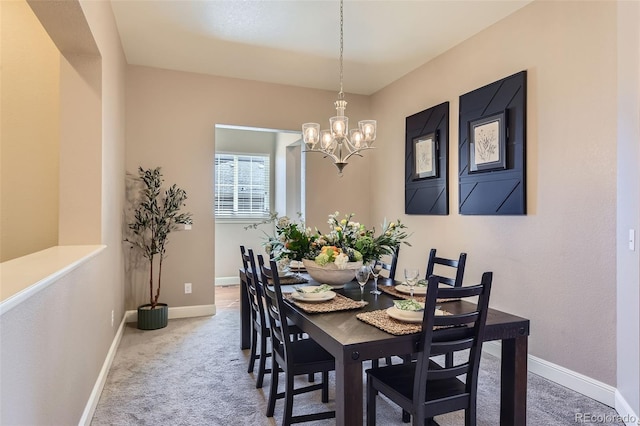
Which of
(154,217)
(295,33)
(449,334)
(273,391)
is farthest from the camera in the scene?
(154,217)

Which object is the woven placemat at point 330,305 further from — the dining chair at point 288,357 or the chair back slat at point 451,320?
the chair back slat at point 451,320

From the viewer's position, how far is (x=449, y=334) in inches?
66.9

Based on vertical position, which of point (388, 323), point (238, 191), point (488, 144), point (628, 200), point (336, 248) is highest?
point (488, 144)

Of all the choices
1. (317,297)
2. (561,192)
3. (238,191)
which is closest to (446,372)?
(317,297)

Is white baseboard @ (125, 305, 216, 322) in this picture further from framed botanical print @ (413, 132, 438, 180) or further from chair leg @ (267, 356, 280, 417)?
framed botanical print @ (413, 132, 438, 180)

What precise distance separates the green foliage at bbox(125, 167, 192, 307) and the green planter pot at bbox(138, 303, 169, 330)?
152mm

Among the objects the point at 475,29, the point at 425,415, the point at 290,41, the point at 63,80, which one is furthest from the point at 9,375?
the point at 475,29

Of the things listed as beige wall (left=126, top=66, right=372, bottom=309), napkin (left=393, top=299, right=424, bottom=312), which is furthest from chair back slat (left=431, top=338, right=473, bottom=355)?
beige wall (left=126, top=66, right=372, bottom=309)

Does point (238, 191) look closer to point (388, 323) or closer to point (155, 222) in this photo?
point (155, 222)

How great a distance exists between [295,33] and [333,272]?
7.75 feet

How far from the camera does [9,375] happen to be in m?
1.19

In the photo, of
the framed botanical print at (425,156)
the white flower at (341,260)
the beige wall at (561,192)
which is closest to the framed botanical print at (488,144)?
the beige wall at (561,192)

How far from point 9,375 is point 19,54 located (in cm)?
279

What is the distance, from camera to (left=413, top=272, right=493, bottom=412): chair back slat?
1.60m
